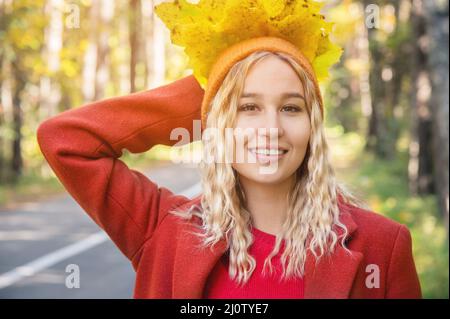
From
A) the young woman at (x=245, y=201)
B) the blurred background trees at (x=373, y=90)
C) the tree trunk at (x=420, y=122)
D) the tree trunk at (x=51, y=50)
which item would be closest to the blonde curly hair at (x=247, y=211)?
the young woman at (x=245, y=201)

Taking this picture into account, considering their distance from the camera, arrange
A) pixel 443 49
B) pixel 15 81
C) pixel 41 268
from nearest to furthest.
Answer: pixel 443 49 → pixel 41 268 → pixel 15 81

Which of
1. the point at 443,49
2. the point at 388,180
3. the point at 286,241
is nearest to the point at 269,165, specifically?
the point at 286,241

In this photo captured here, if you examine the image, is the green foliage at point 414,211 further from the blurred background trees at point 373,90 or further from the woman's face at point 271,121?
the woman's face at point 271,121

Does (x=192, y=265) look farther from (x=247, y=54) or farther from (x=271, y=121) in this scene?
(x=247, y=54)

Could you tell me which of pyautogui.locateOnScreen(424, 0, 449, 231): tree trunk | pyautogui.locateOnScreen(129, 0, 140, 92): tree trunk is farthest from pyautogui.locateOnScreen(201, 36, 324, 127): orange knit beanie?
pyautogui.locateOnScreen(129, 0, 140, 92): tree trunk

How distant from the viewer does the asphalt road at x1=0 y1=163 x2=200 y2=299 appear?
257 inches

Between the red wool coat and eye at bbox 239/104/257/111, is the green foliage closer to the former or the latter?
the red wool coat

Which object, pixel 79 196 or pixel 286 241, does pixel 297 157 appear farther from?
pixel 79 196

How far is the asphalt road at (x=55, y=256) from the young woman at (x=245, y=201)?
4.09 meters

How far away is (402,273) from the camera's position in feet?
7.33

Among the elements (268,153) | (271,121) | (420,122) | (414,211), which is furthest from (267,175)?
(420,122)

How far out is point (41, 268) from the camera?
7449 mm

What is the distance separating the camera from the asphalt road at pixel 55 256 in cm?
654
